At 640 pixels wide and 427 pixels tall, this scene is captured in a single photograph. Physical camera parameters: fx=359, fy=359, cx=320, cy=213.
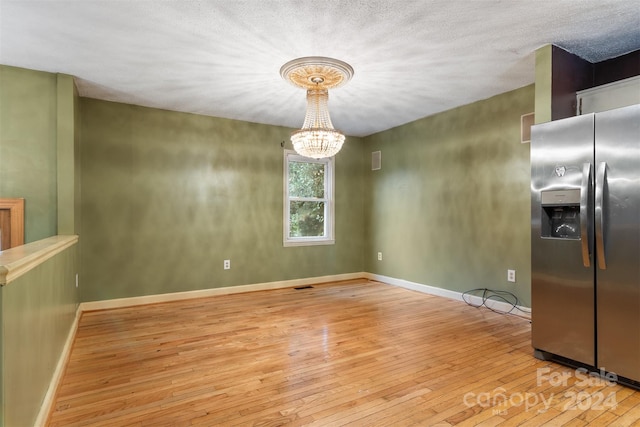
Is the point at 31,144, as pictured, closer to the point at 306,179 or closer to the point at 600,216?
the point at 306,179

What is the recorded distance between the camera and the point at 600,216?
7.55ft

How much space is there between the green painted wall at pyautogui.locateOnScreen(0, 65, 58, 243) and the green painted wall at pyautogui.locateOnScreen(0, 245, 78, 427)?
3.20ft

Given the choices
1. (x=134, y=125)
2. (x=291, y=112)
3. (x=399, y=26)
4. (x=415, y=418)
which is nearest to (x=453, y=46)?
(x=399, y=26)

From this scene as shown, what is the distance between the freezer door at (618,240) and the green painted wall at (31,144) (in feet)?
14.3

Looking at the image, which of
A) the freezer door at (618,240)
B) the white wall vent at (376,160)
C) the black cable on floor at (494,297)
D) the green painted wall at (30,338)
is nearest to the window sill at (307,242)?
the white wall vent at (376,160)

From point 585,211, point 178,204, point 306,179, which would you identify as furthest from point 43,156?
point 585,211

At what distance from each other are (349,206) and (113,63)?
383cm

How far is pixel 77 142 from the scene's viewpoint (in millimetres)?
3699

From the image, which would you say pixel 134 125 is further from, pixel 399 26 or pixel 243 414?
pixel 243 414

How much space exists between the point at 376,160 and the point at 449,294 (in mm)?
2358

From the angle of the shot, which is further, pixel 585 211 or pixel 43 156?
pixel 43 156

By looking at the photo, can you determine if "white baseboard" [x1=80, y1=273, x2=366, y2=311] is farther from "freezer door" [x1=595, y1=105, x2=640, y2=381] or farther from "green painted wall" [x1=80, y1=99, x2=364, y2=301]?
"freezer door" [x1=595, y1=105, x2=640, y2=381]

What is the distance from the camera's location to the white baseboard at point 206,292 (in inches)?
161

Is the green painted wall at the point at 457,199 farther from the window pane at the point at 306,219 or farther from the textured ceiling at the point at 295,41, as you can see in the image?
the window pane at the point at 306,219
